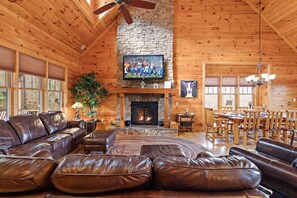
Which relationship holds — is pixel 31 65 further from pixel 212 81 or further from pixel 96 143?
pixel 212 81

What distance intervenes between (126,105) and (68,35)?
3007mm

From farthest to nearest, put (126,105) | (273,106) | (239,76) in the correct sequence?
1. (239,76)
2. (273,106)
3. (126,105)

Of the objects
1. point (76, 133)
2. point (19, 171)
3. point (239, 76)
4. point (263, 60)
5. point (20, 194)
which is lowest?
point (76, 133)

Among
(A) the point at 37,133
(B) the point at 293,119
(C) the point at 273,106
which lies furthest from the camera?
(C) the point at 273,106

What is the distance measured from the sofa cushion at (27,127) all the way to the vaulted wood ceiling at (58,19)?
1.93 metres

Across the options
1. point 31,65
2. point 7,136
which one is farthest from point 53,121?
point 31,65

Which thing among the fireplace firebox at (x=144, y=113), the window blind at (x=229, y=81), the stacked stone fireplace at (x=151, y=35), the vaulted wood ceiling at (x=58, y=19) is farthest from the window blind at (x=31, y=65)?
the window blind at (x=229, y=81)

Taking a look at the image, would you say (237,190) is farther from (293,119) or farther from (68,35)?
(68,35)

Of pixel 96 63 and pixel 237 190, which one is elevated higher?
pixel 96 63

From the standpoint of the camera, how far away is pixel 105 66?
22.1 ft

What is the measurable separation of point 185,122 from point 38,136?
15.3 ft

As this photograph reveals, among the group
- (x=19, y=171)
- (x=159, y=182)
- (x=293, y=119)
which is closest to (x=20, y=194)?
(x=19, y=171)

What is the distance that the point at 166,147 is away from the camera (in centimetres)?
288

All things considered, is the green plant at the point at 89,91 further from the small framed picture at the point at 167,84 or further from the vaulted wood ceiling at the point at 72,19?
the small framed picture at the point at 167,84
